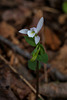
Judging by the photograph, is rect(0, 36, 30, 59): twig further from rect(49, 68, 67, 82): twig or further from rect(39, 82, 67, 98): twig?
rect(39, 82, 67, 98): twig

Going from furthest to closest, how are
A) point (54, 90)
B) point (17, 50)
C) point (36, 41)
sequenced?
point (17, 50)
point (54, 90)
point (36, 41)

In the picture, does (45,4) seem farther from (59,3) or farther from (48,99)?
(48,99)

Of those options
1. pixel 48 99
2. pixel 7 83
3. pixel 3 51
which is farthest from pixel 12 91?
pixel 3 51

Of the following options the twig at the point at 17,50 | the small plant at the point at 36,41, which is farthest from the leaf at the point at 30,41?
the twig at the point at 17,50

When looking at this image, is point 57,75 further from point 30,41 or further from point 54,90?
point 30,41

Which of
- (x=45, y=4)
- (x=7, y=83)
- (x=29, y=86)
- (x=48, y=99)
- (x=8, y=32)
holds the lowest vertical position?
(x=48, y=99)

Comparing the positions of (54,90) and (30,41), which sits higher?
(30,41)

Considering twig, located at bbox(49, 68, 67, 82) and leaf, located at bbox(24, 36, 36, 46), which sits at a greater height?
leaf, located at bbox(24, 36, 36, 46)

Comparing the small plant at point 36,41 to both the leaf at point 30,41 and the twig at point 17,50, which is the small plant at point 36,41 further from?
the twig at point 17,50

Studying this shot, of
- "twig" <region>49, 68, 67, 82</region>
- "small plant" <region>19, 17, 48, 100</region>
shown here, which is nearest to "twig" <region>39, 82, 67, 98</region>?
"twig" <region>49, 68, 67, 82</region>

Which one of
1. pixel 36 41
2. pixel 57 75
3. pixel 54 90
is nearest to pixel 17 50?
pixel 57 75

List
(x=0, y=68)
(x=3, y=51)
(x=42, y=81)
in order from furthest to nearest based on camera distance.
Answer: (x=3, y=51), (x=42, y=81), (x=0, y=68)
